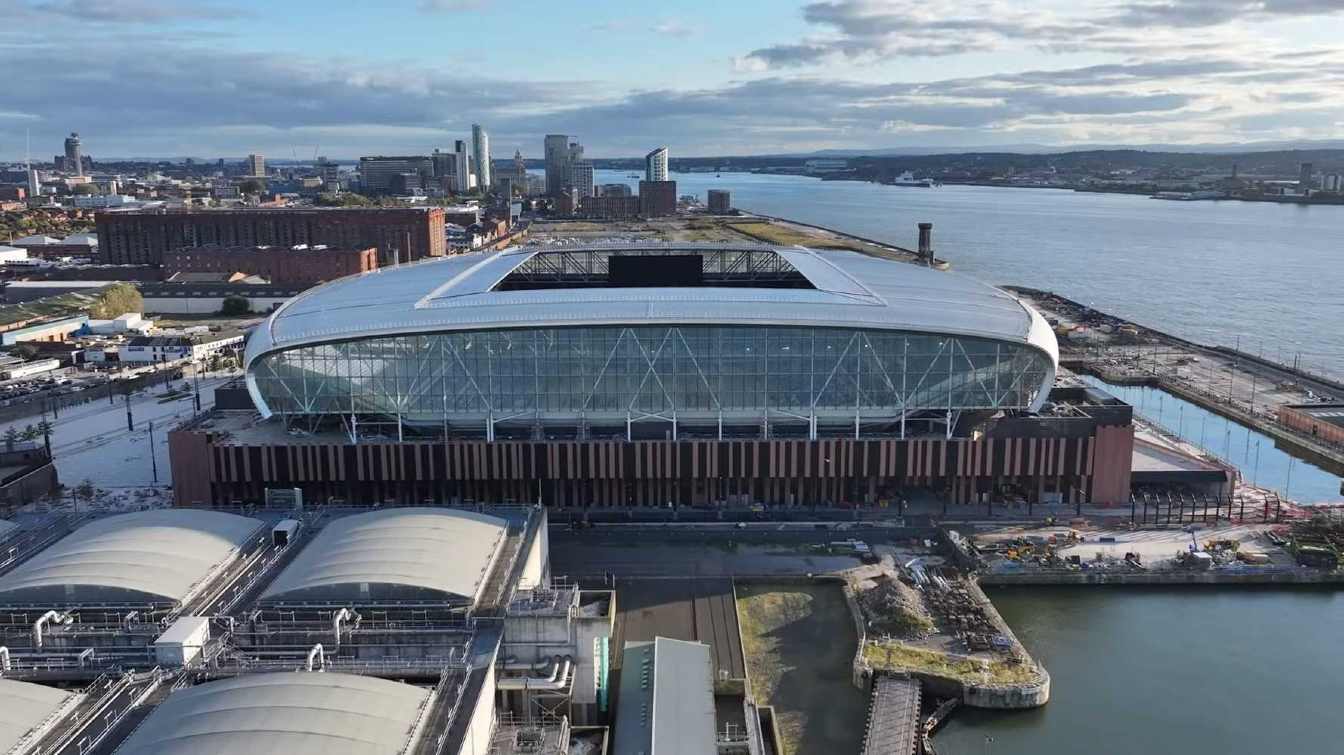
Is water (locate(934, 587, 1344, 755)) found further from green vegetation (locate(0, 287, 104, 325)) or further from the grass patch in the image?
green vegetation (locate(0, 287, 104, 325))

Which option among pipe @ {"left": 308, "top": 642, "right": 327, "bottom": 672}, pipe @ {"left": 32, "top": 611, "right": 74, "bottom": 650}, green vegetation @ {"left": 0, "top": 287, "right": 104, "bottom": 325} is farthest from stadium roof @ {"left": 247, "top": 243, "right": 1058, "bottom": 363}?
green vegetation @ {"left": 0, "top": 287, "right": 104, "bottom": 325}

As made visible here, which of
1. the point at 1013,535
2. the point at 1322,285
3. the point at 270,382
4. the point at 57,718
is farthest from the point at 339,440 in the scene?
the point at 1322,285

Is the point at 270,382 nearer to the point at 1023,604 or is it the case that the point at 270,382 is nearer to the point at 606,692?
the point at 606,692

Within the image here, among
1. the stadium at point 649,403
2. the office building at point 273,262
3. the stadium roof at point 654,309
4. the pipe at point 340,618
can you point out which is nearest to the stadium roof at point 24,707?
the pipe at point 340,618

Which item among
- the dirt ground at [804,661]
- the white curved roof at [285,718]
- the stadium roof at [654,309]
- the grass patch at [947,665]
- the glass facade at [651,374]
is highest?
the stadium roof at [654,309]

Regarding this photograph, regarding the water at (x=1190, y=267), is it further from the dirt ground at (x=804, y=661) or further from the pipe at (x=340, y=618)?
the pipe at (x=340, y=618)

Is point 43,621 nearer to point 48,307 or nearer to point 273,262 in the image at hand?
point 48,307
